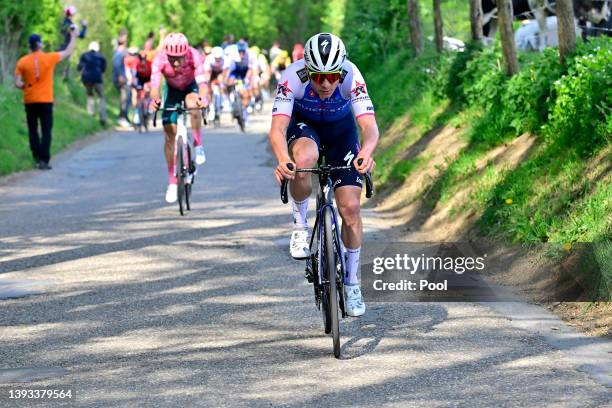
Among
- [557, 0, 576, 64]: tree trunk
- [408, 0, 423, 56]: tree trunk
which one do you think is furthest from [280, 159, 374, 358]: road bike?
[408, 0, 423, 56]: tree trunk

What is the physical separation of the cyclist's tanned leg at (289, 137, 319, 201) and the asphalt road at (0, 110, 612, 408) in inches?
36.2

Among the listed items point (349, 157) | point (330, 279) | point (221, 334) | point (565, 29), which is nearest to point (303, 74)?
point (349, 157)

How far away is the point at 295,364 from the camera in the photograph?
772 cm

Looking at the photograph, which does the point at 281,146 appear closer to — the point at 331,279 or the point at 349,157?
the point at 349,157

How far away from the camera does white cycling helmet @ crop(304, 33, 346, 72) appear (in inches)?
317

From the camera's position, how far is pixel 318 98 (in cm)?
863

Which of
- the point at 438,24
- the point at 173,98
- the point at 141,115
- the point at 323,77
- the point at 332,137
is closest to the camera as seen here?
the point at 323,77

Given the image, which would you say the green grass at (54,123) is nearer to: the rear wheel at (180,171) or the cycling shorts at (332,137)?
the rear wheel at (180,171)

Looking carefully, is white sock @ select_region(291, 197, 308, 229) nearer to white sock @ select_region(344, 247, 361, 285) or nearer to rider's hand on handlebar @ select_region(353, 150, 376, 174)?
white sock @ select_region(344, 247, 361, 285)

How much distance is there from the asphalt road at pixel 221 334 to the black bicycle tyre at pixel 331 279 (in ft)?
0.59

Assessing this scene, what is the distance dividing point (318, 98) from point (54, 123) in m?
22.9

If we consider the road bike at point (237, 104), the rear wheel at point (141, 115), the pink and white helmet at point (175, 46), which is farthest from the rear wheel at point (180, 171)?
the rear wheel at point (141, 115)

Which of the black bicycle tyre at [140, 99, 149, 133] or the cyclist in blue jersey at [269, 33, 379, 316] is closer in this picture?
the cyclist in blue jersey at [269, 33, 379, 316]

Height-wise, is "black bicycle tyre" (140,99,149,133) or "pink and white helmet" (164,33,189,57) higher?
"pink and white helmet" (164,33,189,57)
